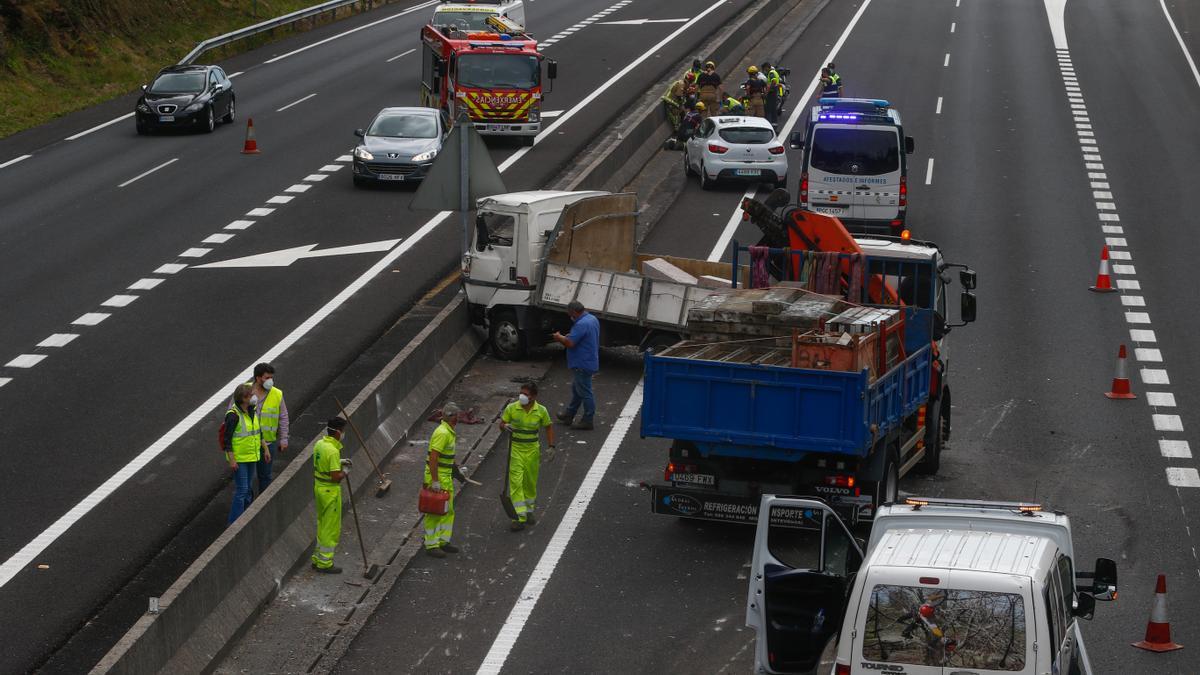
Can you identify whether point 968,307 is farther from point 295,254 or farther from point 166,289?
point 295,254

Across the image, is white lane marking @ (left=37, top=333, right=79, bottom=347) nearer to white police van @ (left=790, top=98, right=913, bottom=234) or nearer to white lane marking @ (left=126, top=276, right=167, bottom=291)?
white lane marking @ (left=126, top=276, right=167, bottom=291)

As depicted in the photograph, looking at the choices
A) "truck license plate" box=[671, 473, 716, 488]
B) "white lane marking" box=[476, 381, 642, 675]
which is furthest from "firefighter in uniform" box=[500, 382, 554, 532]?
"truck license plate" box=[671, 473, 716, 488]

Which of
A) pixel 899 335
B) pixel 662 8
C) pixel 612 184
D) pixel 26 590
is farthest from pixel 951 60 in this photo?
pixel 26 590

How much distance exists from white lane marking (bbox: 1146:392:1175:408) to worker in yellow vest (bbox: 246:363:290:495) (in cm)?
1085

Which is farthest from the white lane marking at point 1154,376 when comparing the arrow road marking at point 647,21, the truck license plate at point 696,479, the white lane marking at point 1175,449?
the arrow road marking at point 647,21

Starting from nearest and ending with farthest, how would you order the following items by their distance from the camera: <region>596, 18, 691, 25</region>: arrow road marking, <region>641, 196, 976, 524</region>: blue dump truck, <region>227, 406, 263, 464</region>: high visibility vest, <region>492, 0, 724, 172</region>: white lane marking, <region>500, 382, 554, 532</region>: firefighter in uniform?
1. <region>641, 196, 976, 524</region>: blue dump truck
2. <region>227, 406, 263, 464</region>: high visibility vest
3. <region>500, 382, 554, 532</region>: firefighter in uniform
4. <region>492, 0, 724, 172</region>: white lane marking
5. <region>596, 18, 691, 25</region>: arrow road marking

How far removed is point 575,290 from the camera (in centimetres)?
2238

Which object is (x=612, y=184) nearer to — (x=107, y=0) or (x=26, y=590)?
(x=26, y=590)

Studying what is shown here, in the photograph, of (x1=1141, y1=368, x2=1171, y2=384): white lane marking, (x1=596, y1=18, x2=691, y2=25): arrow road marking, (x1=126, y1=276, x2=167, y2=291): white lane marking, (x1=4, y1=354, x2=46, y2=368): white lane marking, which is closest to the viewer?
(x1=4, y1=354, x2=46, y2=368): white lane marking

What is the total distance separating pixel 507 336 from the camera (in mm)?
22672

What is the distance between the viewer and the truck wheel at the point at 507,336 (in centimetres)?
2262

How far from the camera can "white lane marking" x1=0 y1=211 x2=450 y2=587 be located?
52.1 feet

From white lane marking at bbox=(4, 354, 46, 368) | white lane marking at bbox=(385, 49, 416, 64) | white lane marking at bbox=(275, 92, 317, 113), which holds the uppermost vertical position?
white lane marking at bbox=(4, 354, 46, 368)

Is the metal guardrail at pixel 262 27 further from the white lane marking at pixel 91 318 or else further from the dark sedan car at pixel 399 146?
the white lane marking at pixel 91 318
